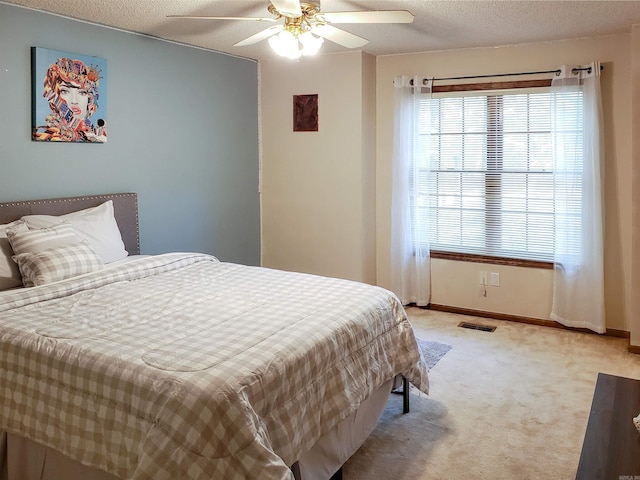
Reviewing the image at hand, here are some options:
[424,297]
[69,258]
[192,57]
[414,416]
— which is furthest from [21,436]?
[424,297]

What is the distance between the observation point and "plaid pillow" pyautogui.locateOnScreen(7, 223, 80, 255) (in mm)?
3123

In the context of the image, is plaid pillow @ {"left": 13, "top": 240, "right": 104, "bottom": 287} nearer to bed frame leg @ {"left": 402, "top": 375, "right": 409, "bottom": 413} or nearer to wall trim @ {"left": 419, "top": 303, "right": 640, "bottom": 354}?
bed frame leg @ {"left": 402, "top": 375, "right": 409, "bottom": 413}

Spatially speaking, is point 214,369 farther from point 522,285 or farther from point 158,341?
point 522,285

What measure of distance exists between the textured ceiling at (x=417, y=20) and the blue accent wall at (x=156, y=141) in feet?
0.50

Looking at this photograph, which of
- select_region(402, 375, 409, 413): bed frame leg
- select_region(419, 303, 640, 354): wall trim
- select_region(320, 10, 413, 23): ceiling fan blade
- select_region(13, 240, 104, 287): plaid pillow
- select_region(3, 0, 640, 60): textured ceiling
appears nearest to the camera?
select_region(320, 10, 413, 23): ceiling fan blade

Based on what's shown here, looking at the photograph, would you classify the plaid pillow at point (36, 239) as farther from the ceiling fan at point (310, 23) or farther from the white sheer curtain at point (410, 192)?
the white sheer curtain at point (410, 192)

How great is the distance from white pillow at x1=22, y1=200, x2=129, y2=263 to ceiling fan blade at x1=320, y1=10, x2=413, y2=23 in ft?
6.33

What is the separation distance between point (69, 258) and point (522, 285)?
11.6 ft

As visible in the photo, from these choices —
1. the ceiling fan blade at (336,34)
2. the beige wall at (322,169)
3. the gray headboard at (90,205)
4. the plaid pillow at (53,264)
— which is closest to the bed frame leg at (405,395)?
the plaid pillow at (53,264)

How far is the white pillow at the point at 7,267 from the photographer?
10.1 feet

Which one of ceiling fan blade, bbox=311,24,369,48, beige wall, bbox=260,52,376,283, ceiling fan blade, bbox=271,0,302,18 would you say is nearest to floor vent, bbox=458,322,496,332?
beige wall, bbox=260,52,376,283

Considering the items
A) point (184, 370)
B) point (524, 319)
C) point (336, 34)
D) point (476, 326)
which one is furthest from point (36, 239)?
point (524, 319)

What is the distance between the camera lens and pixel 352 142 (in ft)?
16.7

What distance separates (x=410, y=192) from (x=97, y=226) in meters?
2.70
